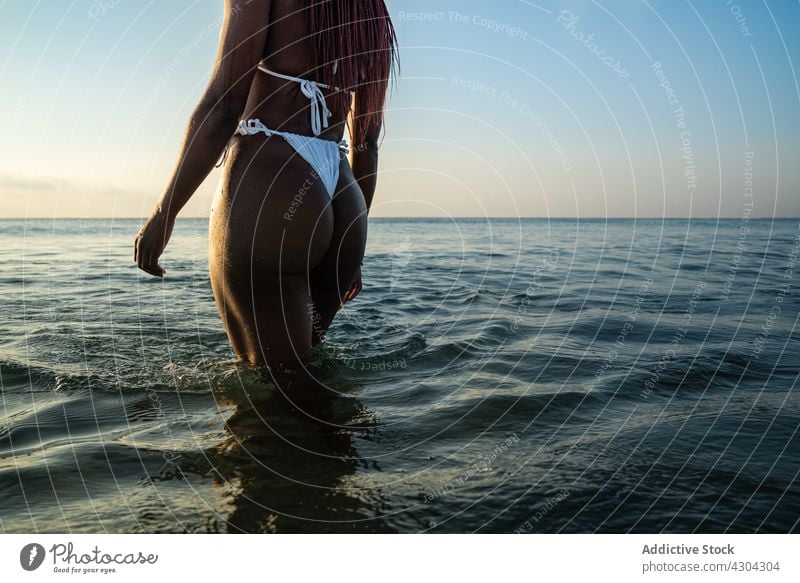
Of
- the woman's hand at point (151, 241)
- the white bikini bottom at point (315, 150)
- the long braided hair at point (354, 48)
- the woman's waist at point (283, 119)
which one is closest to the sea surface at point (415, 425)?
the woman's hand at point (151, 241)

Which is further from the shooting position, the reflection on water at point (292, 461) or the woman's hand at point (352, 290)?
the woman's hand at point (352, 290)

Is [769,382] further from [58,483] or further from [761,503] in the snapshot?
[58,483]

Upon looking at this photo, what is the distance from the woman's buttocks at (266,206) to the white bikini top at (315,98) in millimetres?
185

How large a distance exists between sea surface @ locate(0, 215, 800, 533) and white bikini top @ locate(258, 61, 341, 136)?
1.28 metres

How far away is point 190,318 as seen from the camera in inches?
229

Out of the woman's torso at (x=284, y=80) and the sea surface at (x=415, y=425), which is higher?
the woman's torso at (x=284, y=80)

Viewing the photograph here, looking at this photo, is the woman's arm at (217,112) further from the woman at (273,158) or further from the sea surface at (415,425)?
the sea surface at (415,425)

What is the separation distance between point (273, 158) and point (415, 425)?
1.41 meters

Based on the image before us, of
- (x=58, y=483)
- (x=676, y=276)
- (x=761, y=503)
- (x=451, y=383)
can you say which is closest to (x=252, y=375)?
(x=58, y=483)

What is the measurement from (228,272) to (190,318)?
344 centimetres

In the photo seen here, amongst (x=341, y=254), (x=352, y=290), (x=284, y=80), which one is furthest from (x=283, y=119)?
(x=352, y=290)

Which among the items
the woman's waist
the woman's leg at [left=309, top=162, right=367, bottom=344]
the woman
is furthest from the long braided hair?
the woman's leg at [left=309, top=162, right=367, bottom=344]

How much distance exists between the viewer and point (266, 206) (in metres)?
2.55

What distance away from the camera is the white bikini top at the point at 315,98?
261cm
